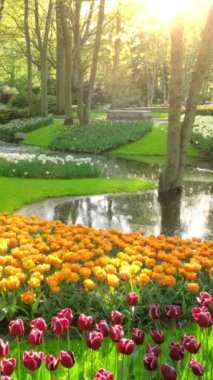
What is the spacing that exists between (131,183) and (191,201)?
270cm

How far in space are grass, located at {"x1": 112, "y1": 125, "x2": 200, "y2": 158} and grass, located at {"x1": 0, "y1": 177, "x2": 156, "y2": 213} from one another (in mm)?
9734

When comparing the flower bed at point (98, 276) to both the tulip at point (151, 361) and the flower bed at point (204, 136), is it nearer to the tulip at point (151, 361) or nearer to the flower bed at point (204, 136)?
the tulip at point (151, 361)

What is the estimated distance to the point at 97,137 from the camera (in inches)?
1118

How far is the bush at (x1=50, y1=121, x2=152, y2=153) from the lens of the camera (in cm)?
2741

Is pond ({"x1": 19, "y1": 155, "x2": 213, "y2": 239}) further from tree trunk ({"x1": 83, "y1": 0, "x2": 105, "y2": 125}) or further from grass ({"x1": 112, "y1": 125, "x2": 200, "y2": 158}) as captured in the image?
tree trunk ({"x1": 83, "y1": 0, "x2": 105, "y2": 125})

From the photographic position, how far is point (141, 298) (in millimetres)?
5945

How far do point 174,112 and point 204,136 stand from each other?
11.0 metres

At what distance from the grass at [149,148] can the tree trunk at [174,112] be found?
10584 millimetres

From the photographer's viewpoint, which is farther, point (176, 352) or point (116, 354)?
point (116, 354)

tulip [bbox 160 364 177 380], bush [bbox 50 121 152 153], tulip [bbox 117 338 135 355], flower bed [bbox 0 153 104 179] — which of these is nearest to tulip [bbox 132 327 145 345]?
tulip [bbox 117 338 135 355]

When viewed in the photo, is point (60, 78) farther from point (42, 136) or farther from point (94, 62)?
point (94, 62)

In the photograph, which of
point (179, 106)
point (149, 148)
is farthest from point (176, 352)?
point (149, 148)

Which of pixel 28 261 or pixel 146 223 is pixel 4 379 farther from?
pixel 146 223

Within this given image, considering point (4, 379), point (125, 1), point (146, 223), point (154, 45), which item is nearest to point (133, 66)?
point (154, 45)
